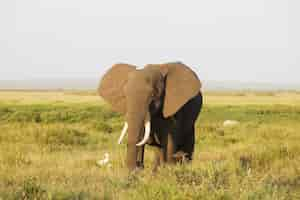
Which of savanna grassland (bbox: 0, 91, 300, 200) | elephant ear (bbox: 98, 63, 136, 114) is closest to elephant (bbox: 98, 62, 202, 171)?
elephant ear (bbox: 98, 63, 136, 114)

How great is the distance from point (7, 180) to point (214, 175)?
3314 millimetres

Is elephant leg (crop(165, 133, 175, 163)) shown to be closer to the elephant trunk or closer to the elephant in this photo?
the elephant

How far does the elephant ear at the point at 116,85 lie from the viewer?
8523 millimetres

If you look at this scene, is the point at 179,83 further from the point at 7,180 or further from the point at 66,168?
the point at 7,180

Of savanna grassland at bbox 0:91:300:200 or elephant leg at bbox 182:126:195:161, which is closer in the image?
savanna grassland at bbox 0:91:300:200

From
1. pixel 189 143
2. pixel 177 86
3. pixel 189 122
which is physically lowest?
pixel 189 143

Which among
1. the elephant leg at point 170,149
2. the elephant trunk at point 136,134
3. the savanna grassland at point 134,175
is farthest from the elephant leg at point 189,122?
the elephant trunk at point 136,134

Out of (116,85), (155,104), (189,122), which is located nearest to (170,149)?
(155,104)

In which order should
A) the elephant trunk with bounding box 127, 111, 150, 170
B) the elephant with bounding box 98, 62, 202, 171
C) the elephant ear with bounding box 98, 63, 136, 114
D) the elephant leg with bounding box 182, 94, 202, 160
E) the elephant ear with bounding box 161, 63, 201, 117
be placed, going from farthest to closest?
the elephant leg with bounding box 182, 94, 202, 160 < the elephant ear with bounding box 98, 63, 136, 114 < the elephant ear with bounding box 161, 63, 201, 117 < the elephant with bounding box 98, 62, 202, 171 < the elephant trunk with bounding box 127, 111, 150, 170

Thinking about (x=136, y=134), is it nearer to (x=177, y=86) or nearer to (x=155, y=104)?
(x=155, y=104)

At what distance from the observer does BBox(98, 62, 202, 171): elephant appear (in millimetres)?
7500

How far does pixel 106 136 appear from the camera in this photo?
656 inches

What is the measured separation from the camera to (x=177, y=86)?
8.38 metres

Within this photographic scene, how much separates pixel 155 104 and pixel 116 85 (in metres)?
1.28
